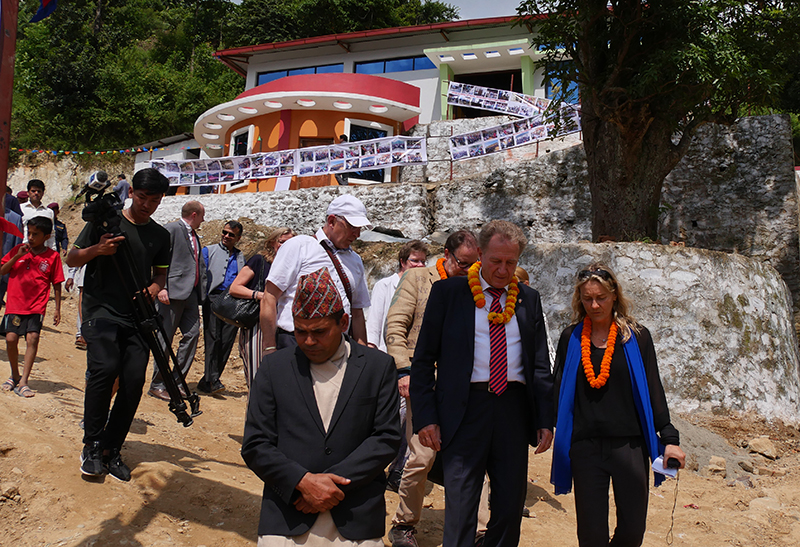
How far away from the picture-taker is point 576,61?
368 inches

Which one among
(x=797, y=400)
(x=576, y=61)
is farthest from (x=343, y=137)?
(x=797, y=400)

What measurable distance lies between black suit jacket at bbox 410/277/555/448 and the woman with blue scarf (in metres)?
0.19

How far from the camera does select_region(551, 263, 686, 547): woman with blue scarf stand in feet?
9.49

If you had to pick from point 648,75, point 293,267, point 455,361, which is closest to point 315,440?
point 455,361

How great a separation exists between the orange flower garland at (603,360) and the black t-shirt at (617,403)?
4 centimetres

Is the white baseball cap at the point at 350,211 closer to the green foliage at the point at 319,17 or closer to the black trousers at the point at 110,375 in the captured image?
the black trousers at the point at 110,375

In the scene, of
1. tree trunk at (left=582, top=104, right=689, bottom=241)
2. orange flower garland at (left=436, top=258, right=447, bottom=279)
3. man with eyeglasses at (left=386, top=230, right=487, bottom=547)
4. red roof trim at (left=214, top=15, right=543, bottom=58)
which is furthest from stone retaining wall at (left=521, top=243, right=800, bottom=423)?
red roof trim at (left=214, top=15, right=543, bottom=58)

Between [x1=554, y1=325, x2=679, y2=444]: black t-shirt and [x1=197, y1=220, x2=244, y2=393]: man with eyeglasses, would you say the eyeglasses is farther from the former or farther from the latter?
[x1=197, y1=220, x2=244, y2=393]: man with eyeglasses

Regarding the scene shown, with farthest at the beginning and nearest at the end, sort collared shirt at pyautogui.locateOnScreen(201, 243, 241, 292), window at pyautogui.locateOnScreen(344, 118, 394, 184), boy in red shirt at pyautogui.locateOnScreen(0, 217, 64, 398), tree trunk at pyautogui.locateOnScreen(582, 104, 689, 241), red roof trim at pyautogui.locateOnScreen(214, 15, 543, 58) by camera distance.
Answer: red roof trim at pyautogui.locateOnScreen(214, 15, 543, 58), window at pyautogui.locateOnScreen(344, 118, 394, 184), tree trunk at pyautogui.locateOnScreen(582, 104, 689, 241), collared shirt at pyautogui.locateOnScreen(201, 243, 241, 292), boy in red shirt at pyautogui.locateOnScreen(0, 217, 64, 398)

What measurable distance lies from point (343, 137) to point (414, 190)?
226 inches

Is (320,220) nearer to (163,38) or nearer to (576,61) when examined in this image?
(576,61)

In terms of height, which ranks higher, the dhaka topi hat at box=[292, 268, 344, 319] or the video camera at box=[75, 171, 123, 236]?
the video camera at box=[75, 171, 123, 236]

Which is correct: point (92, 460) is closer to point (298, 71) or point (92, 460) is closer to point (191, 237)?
point (191, 237)

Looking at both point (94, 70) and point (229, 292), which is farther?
point (94, 70)
